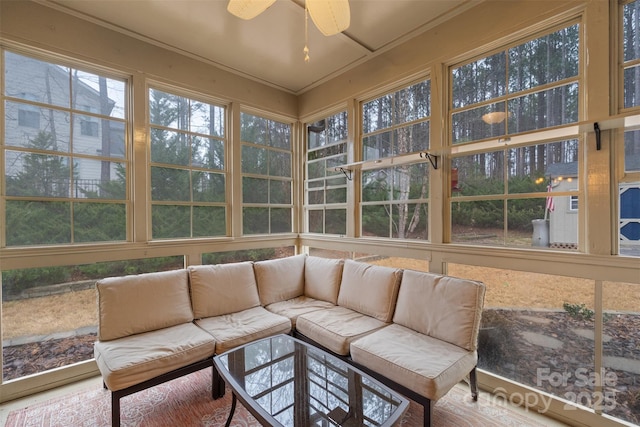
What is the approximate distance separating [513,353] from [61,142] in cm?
391

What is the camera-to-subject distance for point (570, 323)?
1805mm

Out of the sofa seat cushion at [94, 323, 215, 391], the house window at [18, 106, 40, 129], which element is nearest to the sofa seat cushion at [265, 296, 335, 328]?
the sofa seat cushion at [94, 323, 215, 391]

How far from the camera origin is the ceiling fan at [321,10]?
Answer: 1.47m

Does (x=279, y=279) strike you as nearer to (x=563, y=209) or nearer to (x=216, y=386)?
(x=216, y=386)

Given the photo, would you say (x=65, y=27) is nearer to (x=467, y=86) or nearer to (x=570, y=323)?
(x=467, y=86)

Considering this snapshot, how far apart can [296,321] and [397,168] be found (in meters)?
1.73

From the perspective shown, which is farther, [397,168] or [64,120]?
[397,168]

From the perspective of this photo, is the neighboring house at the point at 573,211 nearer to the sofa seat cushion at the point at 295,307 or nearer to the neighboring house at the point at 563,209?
the neighboring house at the point at 563,209

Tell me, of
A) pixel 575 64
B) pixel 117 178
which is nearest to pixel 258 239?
pixel 117 178

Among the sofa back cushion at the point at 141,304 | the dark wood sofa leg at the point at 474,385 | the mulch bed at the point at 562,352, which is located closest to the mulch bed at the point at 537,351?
the mulch bed at the point at 562,352

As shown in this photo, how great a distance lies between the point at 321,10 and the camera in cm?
149

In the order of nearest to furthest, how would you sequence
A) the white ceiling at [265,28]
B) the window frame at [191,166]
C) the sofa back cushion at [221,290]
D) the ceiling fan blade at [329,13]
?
1. the ceiling fan blade at [329,13]
2. the white ceiling at [265,28]
3. the sofa back cushion at [221,290]
4. the window frame at [191,166]

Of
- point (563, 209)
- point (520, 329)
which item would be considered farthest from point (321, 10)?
point (520, 329)

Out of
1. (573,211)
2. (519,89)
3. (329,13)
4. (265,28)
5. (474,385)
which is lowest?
(474,385)
